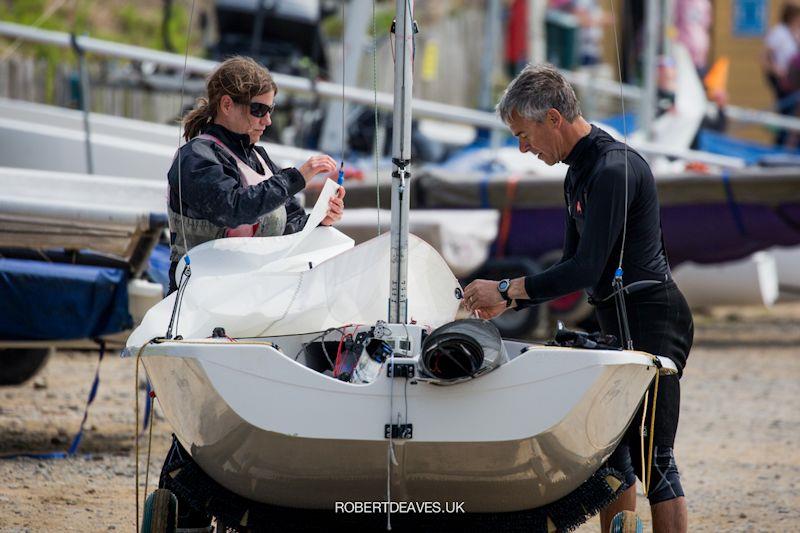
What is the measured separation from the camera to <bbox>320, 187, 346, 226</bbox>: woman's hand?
4668mm

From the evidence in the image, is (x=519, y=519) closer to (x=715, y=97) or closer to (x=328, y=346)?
(x=328, y=346)

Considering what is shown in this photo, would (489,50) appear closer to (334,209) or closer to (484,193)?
(484,193)

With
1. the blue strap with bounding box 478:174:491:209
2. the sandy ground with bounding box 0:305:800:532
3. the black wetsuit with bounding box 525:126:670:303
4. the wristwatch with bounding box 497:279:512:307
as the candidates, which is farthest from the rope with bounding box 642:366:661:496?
the blue strap with bounding box 478:174:491:209

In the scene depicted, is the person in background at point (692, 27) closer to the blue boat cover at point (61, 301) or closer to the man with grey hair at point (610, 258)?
the blue boat cover at point (61, 301)

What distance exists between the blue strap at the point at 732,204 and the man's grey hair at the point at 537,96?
604 cm

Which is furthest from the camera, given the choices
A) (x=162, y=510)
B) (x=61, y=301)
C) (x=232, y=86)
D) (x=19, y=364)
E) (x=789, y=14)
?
(x=789, y=14)

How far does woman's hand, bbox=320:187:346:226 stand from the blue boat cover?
6.46ft

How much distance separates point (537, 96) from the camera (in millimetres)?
4285

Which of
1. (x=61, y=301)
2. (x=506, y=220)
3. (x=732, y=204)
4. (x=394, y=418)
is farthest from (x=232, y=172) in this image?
(x=732, y=204)

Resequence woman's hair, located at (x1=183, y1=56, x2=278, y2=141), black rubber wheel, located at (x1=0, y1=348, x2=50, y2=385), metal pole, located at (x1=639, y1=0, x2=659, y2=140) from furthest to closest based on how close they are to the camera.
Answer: metal pole, located at (x1=639, y1=0, x2=659, y2=140), black rubber wheel, located at (x1=0, y1=348, x2=50, y2=385), woman's hair, located at (x1=183, y1=56, x2=278, y2=141)

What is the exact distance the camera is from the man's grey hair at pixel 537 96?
14.1ft

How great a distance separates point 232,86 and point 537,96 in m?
1.04

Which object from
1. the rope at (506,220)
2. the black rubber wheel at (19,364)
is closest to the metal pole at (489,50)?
the rope at (506,220)

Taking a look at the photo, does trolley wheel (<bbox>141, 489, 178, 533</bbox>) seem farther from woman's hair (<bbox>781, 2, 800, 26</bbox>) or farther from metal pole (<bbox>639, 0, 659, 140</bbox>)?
woman's hair (<bbox>781, 2, 800, 26</bbox>)
